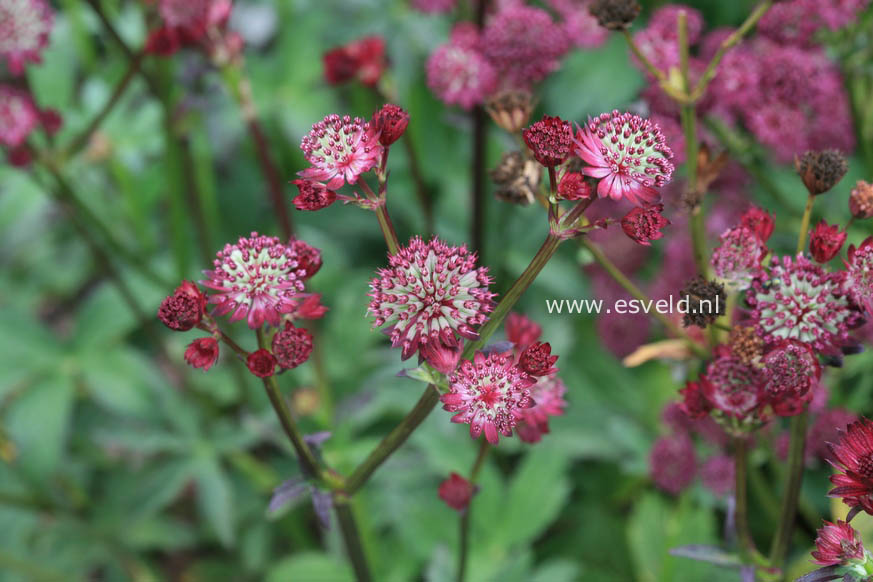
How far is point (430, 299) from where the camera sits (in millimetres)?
779

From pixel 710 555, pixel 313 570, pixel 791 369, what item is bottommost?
pixel 313 570

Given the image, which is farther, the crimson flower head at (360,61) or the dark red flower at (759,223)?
the crimson flower head at (360,61)

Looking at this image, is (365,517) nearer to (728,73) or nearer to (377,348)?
(377,348)

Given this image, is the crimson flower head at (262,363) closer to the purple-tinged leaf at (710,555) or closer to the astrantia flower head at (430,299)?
the astrantia flower head at (430,299)

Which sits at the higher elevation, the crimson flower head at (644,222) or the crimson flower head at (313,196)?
the crimson flower head at (313,196)

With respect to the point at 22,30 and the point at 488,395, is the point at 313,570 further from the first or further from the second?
the point at 22,30

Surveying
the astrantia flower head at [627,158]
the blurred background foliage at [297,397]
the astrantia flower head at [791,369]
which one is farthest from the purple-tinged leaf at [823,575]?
the blurred background foliage at [297,397]

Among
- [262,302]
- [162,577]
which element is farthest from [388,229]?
[162,577]

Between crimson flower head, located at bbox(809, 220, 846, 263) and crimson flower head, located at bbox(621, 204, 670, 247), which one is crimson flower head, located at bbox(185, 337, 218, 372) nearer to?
crimson flower head, located at bbox(621, 204, 670, 247)

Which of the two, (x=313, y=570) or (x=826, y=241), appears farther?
(x=313, y=570)

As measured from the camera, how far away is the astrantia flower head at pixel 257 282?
2.67ft

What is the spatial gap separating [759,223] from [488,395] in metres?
0.39

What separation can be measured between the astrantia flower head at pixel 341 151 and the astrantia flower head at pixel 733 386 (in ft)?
1.49

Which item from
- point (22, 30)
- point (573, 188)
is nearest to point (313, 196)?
point (573, 188)
